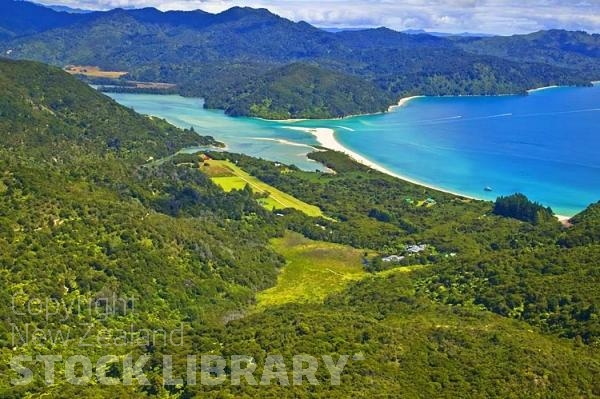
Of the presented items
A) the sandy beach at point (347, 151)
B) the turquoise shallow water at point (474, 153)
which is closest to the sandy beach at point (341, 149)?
the sandy beach at point (347, 151)

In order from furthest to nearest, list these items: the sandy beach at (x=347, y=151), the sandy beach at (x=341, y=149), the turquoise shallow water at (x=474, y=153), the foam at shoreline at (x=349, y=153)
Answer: the sandy beach at (x=341, y=149) < the turquoise shallow water at (x=474, y=153) < the sandy beach at (x=347, y=151) < the foam at shoreline at (x=349, y=153)

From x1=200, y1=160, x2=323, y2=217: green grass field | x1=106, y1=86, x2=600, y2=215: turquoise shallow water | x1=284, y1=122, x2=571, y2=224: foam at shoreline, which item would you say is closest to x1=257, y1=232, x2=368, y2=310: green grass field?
x1=200, y1=160, x2=323, y2=217: green grass field

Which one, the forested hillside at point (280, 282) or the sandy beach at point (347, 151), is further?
the sandy beach at point (347, 151)

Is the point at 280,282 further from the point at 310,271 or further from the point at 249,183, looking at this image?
the point at 249,183

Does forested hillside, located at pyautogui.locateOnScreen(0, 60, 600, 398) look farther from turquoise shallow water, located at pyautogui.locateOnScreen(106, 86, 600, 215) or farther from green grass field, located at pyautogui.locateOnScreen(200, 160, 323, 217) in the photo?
turquoise shallow water, located at pyautogui.locateOnScreen(106, 86, 600, 215)

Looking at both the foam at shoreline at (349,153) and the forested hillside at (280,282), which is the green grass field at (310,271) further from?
the foam at shoreline at (349,153)

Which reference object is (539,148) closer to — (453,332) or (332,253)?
(332,253)

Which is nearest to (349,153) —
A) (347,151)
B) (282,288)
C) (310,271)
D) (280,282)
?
(347,151)
